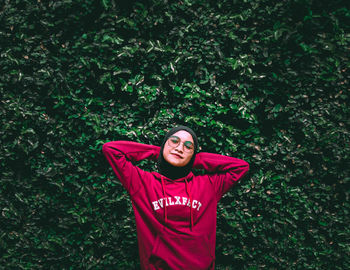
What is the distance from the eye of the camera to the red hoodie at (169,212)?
206 cm

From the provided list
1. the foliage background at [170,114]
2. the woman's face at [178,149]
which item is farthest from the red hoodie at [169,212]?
the foliage background at [170,114]

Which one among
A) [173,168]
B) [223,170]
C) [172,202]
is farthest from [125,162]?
[223,170]

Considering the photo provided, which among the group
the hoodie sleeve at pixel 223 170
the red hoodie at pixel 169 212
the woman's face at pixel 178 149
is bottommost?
the red hoodie at pixel 169 212

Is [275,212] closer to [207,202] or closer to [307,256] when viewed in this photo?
[307,256]

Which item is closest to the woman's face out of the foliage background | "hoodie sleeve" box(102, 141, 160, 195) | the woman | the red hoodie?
the woman

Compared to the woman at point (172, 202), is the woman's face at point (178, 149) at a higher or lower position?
higher

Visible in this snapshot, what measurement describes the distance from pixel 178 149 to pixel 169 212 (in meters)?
0.55

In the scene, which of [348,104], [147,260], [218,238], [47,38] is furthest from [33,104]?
[348,104]

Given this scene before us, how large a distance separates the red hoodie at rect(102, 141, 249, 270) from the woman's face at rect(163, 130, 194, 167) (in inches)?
7.8

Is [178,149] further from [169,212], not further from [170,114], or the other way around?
[170,114]

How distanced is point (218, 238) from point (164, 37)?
8.55 ft

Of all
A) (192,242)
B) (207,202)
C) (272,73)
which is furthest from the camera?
(272,73)

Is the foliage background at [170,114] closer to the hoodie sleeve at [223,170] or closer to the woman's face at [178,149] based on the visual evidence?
the hoodie sleeve at [223,170]

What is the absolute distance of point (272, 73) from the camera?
9.59 feet
